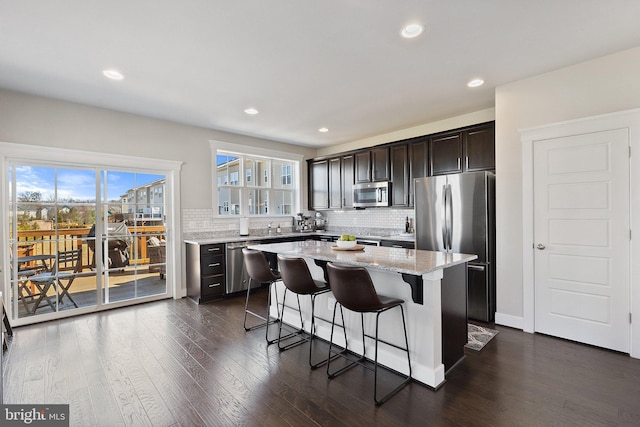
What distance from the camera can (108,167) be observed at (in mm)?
4289

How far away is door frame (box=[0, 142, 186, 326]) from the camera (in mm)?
3545

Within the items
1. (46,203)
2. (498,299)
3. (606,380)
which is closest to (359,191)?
(498,299)

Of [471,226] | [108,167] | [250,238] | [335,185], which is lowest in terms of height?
[250,238]

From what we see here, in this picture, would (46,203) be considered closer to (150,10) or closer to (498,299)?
(150,10)

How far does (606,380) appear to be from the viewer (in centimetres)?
236

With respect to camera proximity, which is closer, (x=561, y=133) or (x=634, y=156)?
(x=634, y=156)

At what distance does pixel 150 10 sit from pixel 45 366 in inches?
118

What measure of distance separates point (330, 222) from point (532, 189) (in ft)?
13.3

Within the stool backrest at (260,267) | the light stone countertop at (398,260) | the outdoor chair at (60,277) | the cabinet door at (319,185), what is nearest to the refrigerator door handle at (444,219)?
the light stone countertop at (398,260)

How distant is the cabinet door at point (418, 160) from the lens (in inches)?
185

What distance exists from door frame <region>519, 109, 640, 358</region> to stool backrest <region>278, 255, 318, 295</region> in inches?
93.7

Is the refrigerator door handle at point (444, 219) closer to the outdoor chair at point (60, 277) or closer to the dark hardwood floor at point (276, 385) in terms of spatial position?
the dark hardwood floor at point (276, 385)

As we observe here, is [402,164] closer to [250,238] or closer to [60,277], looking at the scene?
[250,238]

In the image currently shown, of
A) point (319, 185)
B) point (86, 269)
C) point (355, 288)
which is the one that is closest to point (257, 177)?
point (319, 185)
